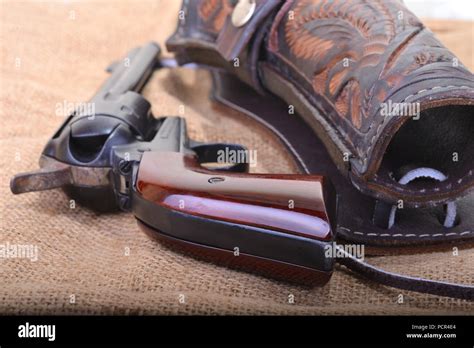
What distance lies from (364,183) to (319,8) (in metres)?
0.28

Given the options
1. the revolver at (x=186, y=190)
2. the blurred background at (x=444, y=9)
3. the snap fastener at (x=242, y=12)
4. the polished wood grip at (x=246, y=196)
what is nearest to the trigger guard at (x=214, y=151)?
the revolver at (x=186, y=190)

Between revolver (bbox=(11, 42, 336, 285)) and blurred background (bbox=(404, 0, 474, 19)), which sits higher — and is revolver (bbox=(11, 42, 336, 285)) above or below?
below

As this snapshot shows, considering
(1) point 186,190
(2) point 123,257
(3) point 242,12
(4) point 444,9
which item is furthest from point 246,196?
(4) point 444,9

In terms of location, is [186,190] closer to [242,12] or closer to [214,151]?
[214,151]

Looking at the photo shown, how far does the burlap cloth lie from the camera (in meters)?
0.60

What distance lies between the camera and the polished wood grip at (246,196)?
57 cm

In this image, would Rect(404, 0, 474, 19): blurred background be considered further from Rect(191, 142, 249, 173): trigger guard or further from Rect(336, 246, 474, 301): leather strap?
Rect(336, 246, 474, 301): leather strap

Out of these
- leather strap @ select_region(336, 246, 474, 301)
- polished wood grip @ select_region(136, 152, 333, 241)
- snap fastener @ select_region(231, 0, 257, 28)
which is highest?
snap fastener @ select_region(231, 0, 257, 28)

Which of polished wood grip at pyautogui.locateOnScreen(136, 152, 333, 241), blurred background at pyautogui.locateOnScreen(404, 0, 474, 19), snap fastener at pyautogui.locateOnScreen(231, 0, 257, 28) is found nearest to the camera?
polished wood grip at pyautogui.locateOnScreen(136, 152, 333, 241)

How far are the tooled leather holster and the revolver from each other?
0.28 ft

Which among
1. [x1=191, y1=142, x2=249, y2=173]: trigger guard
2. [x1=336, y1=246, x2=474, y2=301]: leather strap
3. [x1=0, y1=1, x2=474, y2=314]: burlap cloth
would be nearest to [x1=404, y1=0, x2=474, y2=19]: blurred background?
[x1=0, y1=1, x2=474, y2=314]: burlap cloth

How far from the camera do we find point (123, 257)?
2.24 feet
